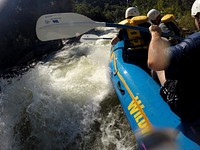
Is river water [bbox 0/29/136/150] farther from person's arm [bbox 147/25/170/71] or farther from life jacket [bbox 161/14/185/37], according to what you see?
person's arm [bbox 147/25/170/71]

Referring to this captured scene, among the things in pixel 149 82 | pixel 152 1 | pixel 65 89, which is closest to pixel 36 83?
pixel 65 89

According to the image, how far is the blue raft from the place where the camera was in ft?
7.93

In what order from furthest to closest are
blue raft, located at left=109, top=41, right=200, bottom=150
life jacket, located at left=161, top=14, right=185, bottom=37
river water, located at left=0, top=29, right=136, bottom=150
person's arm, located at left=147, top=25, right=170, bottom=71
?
1. river water, located at left=0, top=29, right=136, bottom=150
2. life jacket, located at left=161, top=14, right=185, bottom=37
3. blue raft, located at left=109, top=41, right=200, bottom=150
4. person's arm, located at left=147, top=25, right=170, bottom=71

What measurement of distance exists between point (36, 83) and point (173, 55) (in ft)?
15.7

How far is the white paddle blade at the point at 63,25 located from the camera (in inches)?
143

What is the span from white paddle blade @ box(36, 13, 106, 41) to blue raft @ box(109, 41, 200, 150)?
2.72 feet

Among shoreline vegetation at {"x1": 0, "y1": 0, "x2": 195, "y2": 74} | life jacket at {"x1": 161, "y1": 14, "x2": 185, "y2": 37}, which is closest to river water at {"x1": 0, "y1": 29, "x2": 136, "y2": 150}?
life jacket at {"x1": 161, "y1": 14, "x2": 185, "y2": 37}

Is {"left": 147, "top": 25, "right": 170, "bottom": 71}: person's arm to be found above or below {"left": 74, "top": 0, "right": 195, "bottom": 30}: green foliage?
above

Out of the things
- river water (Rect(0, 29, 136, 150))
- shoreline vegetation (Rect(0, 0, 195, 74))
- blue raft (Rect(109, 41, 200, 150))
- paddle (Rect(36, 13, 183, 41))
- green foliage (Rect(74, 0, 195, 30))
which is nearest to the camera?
blue raft (Rect(109, 41, 200, 150))

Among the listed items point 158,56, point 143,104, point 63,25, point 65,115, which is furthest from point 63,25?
point 158,56

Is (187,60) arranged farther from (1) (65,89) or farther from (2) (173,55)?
(1) (65,89)

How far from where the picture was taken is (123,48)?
462 cm

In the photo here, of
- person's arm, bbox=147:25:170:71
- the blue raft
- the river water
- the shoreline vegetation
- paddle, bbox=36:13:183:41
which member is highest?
person's arm, bbox=147:25:170:71

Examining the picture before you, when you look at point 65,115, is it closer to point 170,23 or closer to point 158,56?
point 170,23
